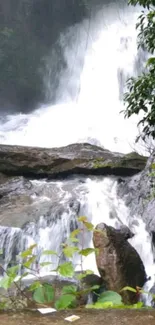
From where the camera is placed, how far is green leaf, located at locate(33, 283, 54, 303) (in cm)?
188

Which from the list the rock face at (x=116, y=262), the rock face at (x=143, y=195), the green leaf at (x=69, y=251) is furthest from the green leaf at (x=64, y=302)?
the rock face at (x=143, y=195)

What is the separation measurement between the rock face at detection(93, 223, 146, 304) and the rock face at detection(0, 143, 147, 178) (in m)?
4.63

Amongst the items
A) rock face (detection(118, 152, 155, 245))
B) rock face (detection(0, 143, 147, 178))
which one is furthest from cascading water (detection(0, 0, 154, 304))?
rock face (detection(0, 143, 147, 178))

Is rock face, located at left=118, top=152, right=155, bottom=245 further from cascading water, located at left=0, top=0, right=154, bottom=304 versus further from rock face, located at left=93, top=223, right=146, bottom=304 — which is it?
rock face, located at left=93, top=223, right=146, bottom=304

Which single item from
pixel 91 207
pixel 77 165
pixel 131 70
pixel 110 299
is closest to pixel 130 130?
pixel 131 70

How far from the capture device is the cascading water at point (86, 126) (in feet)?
23.9

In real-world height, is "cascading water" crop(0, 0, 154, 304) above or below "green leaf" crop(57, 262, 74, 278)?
above

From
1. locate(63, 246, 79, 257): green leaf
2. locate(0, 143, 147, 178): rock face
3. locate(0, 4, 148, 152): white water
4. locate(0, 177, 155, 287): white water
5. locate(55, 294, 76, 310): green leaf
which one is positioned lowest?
locate(55, 294, 76, 310): green leaf

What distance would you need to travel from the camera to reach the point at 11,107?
2192 cm

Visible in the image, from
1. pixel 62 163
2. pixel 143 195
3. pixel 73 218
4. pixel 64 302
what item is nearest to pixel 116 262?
pixel 73 218

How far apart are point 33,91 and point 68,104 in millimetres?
2678

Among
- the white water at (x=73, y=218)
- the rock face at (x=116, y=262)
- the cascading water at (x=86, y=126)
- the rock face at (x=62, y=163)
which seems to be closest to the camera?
the rock face at (x=116, y=262)

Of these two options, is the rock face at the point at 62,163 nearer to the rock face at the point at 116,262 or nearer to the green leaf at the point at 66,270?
the rock face at the point at 116,262

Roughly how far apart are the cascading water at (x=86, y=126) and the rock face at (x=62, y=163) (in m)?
0.38
